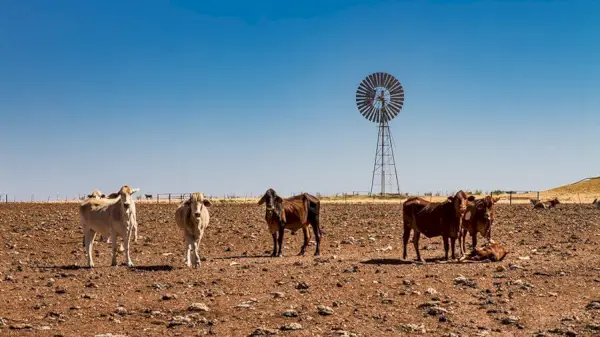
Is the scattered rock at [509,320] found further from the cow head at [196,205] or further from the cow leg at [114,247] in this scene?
the cow leg at [114,247]

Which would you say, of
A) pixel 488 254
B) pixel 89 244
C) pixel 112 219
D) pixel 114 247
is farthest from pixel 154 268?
pixel 488 254

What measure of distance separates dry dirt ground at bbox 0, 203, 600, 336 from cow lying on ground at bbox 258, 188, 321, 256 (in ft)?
2.74

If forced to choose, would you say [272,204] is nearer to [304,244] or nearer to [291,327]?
[304,244]

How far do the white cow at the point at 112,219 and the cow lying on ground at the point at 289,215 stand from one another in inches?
181

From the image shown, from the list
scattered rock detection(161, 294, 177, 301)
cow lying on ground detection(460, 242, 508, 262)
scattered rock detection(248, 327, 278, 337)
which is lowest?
scattered rock detection(248, 327, 278, 337)

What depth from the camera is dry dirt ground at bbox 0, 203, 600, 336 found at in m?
11.0

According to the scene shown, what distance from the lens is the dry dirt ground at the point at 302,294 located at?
11039mm

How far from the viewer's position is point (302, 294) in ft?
44.0

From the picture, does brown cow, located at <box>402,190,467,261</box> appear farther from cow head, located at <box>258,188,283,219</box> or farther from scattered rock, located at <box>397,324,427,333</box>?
scattered rock, located at <box>397,324,427,333</box>

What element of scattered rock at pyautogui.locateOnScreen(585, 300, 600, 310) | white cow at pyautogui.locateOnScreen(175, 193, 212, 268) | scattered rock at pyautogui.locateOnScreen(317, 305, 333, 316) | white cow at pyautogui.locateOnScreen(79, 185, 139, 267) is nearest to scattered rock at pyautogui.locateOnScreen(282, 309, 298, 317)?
scattered rock at pyautogui.locateOnScreen(317, 305, 333, 316)

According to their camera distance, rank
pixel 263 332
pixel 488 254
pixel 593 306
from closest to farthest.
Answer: pixel 263 332 < pixel 593 306 < pixel 488 254

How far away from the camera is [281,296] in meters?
13.1

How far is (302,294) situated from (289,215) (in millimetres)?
8736

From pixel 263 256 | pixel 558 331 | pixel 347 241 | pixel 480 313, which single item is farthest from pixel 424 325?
pixel 347 241
